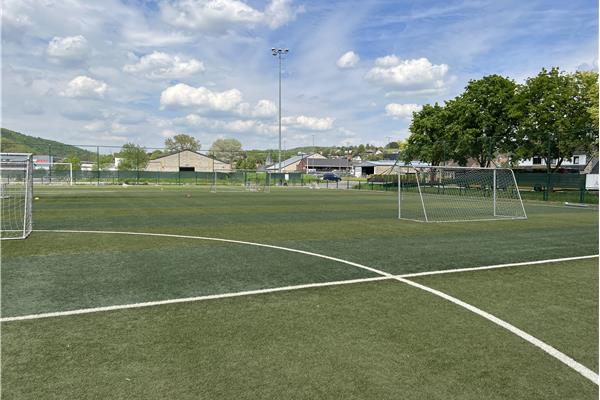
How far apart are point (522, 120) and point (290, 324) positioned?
127 ft

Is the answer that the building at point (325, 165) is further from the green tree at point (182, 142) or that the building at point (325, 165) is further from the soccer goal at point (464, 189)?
the soccer goal at point (464, 189)

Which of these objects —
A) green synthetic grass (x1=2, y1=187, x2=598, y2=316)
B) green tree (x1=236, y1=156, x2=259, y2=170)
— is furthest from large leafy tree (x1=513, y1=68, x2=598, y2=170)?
green tree (x1=236, y1=156, x2=259, y2=170)

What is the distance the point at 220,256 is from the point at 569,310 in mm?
5778

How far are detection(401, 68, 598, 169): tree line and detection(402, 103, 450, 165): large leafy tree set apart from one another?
0.47 ft

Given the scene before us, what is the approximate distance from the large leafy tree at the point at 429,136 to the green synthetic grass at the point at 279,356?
126 ft

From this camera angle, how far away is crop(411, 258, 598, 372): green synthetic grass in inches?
163

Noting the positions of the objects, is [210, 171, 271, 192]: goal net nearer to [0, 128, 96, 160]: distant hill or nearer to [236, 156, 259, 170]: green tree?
[0, 128, 96, 160]: distant hill

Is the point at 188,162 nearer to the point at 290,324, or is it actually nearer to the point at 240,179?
the point at 240,179

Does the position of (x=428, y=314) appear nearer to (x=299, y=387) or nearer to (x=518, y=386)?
(x=518, y=386)

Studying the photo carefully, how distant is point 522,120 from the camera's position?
36531 millimetres

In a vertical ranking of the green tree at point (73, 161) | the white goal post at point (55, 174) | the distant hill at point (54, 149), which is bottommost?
the white goal post at point (55, 174)

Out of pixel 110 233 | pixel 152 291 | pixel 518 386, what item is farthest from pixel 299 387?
pixel 110 233

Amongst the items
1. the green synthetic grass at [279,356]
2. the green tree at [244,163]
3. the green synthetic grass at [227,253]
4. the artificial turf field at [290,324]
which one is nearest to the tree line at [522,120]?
the green synthetic grass at [227,253]

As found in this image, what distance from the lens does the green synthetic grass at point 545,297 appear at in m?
4.13
